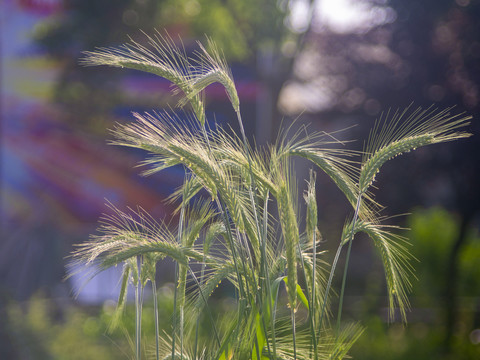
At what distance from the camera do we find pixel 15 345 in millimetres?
5117

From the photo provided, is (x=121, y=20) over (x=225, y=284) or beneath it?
over

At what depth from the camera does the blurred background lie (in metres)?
6.14

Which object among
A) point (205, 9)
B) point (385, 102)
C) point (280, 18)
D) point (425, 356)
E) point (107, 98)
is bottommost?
point (425, 356)

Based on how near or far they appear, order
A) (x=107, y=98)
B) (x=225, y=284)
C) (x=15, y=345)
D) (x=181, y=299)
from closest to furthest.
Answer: (x=181, y=299)
(x=15, y=345)
(x=225, y=284)
(x=107, y=98)

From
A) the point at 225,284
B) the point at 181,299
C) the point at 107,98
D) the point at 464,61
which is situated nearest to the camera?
the point at 181,299

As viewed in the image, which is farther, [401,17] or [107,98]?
[107,98]

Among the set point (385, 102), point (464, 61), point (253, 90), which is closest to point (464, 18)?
point (464, 61)

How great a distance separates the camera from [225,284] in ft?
27.1

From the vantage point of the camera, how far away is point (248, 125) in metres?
9.25

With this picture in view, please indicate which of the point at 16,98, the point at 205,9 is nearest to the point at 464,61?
the point at 205,9

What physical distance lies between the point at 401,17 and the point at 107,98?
176 inches

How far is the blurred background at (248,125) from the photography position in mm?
6137

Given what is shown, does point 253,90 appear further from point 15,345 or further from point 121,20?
point 15,345

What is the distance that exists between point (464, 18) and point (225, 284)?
15.4 feet
